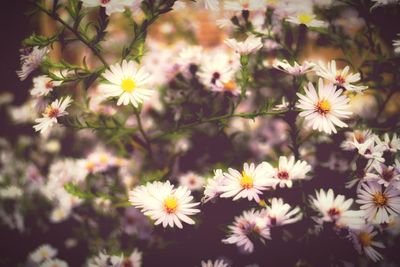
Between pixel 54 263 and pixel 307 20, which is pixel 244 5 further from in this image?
pixel 54 263

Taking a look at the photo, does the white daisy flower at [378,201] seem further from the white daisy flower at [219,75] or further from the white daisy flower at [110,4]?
the white daisy flower at [110,4]

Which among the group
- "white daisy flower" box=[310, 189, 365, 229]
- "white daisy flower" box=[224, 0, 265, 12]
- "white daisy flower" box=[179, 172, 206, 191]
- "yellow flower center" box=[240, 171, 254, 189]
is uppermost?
"white daisy flower" box=[224, 0, 265, 12]

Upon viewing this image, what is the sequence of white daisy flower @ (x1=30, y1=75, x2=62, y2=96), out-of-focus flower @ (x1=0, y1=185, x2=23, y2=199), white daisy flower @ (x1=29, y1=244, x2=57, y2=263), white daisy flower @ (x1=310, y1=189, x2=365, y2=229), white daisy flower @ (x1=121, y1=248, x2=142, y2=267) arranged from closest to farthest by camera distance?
white daisy flower @ (x1=310, y1=189, x2=365, y2=229) → white daisy flower @ (x1=30, y1=75, x2=62, y2=96) → white daisy flower @ (x1=121, y1=248, x2=142, y2=267) → white daisy flower @ (x1=29, y1=244, x2=57, y2=263) → out-of-focus flower @ (x1=0, y1=185, x2=23, y2=199)

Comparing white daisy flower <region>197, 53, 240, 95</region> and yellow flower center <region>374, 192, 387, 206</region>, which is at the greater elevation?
white daisy flower <region>197, 53, 240, 95</region>

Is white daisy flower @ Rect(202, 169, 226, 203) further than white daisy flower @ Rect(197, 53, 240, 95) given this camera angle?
No

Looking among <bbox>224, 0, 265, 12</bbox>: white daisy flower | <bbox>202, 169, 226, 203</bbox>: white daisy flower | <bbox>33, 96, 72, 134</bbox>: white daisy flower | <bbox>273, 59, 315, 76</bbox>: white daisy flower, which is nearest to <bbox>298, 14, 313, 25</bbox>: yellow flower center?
<bbox>224, 0, 265, 12</bbox>: white daisy flower

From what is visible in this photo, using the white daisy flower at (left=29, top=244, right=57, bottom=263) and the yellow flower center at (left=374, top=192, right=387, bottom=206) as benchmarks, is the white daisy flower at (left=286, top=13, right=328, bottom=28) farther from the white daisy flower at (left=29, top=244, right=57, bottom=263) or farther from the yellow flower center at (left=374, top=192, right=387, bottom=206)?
the white daisy flower at (left=29, top=244, right=57, bottom=263)

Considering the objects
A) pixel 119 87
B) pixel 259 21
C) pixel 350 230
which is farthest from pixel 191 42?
pixel 350 230

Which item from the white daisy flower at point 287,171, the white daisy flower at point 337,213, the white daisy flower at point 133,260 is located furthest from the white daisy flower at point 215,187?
the white daisy flower at point 133,260
